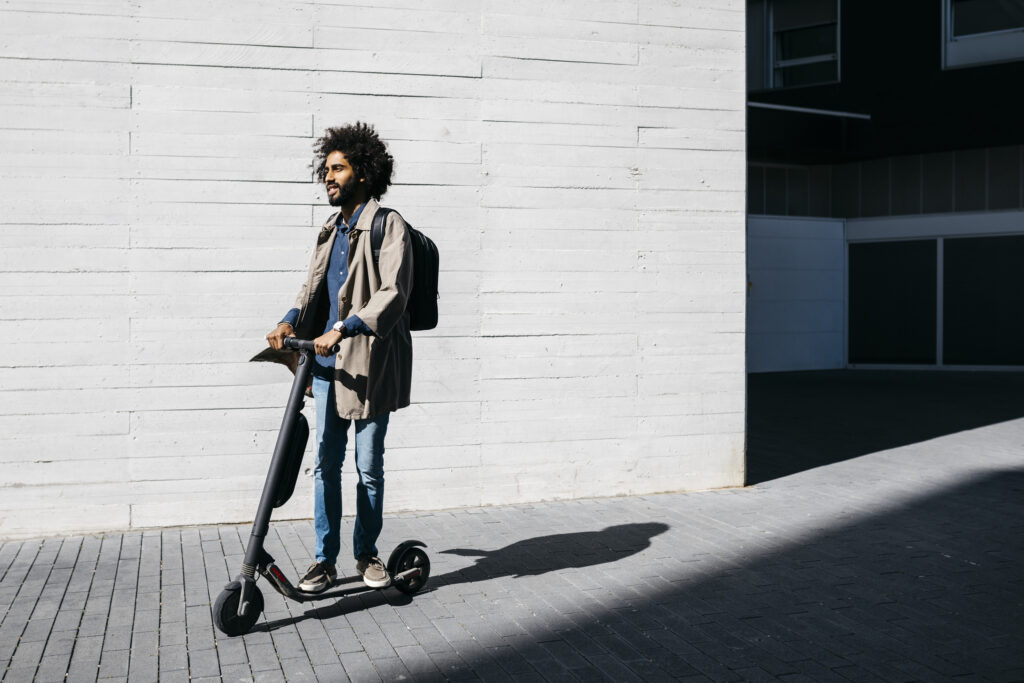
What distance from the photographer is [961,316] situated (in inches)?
821

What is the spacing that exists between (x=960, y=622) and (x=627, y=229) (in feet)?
12.0

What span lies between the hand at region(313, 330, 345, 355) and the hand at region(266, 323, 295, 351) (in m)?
0.24

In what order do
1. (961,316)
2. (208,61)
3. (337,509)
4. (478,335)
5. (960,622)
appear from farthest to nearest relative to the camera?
(961,316)
(478,335)
(208,61)
(337,509)
(960,622)

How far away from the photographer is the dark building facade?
66.6 feet

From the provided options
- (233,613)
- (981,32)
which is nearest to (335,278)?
(233,613)

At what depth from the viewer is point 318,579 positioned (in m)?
5.05

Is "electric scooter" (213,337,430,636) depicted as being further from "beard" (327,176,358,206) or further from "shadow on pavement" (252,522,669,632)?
"beard" (327,176,358,206)

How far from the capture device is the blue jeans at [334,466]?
507 centimetres

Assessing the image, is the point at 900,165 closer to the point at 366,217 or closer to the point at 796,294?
the point at 796,294

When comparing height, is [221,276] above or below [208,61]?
below

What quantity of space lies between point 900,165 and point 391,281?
19036 millimetres

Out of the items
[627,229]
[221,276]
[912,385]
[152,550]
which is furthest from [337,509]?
[912,385]

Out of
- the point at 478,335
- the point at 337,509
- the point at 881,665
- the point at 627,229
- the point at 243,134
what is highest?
the point at 243,134

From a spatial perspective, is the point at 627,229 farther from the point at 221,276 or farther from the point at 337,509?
the point at 337,509
